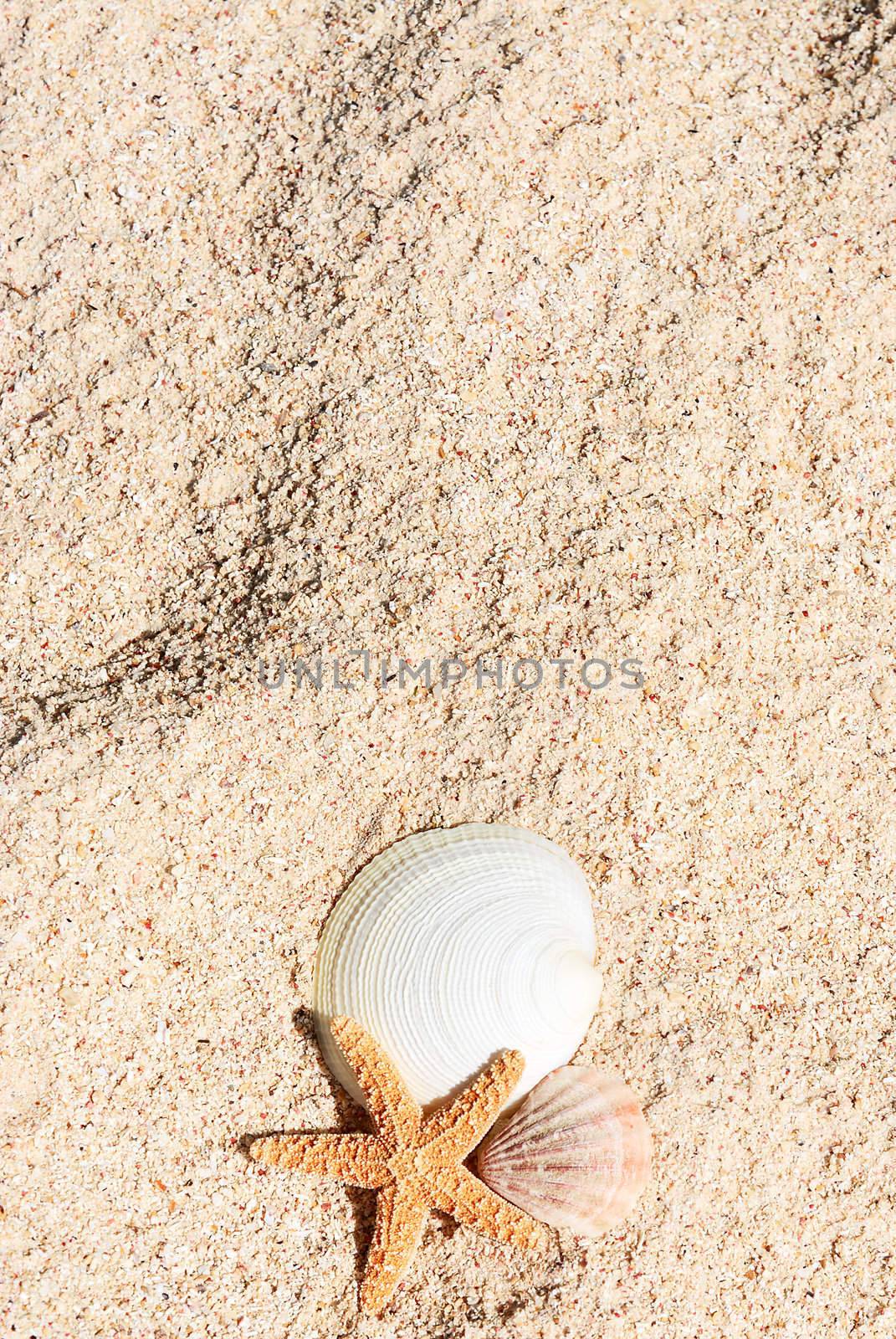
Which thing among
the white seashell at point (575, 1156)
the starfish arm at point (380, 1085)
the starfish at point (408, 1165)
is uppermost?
the starfish arm at point (380, 1085)

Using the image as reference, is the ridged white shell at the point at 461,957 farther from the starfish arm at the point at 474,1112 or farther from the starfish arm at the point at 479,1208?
the starfish arm at the point at 479,1208

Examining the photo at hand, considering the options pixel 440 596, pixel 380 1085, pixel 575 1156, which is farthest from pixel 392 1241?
pixel 440 596

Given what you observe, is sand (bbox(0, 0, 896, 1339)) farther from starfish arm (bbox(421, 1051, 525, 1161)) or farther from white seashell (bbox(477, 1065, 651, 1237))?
starfish arm (bbox(421, 1051, 525, 1161))

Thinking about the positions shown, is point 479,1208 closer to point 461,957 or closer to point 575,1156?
point 575,1156

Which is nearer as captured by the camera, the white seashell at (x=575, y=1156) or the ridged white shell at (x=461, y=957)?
the white seashell at (x=575, y=1156)

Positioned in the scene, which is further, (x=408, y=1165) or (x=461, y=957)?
(x=461, y=957)

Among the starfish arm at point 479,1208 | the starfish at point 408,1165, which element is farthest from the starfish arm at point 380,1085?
the starfish arm at point 479,1208

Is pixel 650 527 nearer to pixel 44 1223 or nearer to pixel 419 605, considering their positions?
pixel 419 605

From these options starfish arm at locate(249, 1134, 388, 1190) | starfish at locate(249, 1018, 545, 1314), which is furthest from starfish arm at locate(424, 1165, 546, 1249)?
starfish arm at locate(249, 1134, 388, 1190)
